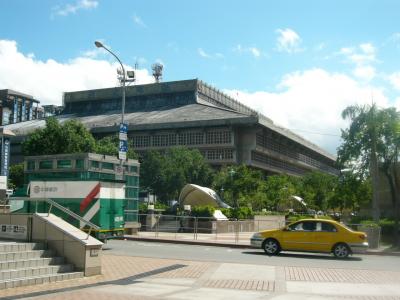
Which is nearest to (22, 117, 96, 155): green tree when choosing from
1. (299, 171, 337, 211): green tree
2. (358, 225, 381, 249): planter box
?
(299, 171, 337, 211): green tree

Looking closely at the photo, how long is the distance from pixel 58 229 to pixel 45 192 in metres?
7.76

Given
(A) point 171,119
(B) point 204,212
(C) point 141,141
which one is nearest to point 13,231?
(B) point 204,212

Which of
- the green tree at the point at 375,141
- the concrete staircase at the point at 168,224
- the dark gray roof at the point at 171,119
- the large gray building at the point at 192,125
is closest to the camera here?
the green tree at the point at 375,141

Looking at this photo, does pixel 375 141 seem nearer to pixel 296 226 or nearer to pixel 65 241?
pixel 296 226

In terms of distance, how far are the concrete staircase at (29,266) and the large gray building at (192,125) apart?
2787 inches

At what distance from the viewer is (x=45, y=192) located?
67.6 feet

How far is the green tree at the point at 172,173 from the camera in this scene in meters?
62.5

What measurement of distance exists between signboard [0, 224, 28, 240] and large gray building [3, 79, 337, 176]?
69.8 m

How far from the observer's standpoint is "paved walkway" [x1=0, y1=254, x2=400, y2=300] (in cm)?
1059

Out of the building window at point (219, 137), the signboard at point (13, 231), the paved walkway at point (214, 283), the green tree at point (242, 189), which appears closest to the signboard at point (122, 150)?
the paved walkway at point (214, 283)

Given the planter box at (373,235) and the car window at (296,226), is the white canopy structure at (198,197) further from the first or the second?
the car window at (296,226)

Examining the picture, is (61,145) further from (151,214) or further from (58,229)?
(58,229)

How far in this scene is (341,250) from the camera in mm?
20547

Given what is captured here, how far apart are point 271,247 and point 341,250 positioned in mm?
2721
